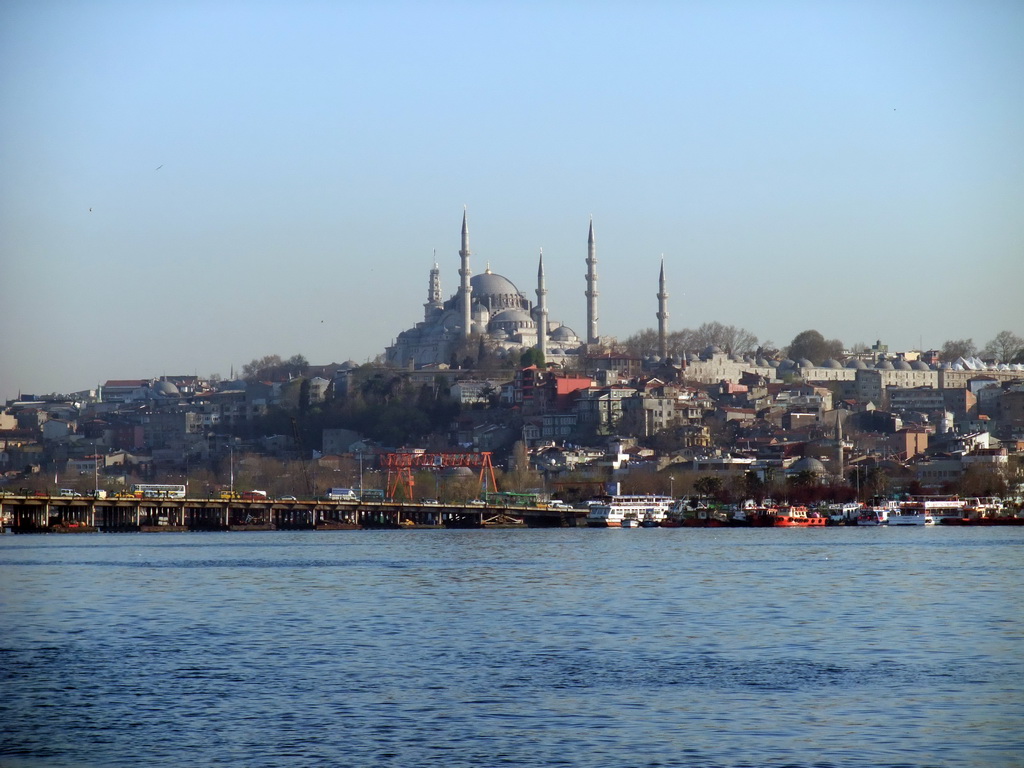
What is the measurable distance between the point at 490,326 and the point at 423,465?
44797mm

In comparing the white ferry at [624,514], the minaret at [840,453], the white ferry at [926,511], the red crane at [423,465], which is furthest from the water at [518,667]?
the minaret at [840,453]

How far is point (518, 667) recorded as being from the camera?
17.5 m

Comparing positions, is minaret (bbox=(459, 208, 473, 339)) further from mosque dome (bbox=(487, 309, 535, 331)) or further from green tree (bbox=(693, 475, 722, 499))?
green tree (bbox=(693, 475, 722, 499))

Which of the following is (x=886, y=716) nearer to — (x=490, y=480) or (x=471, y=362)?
(x=490, y=480)

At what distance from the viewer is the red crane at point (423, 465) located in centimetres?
7975

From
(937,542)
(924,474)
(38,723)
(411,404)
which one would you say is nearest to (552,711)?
(38,723)

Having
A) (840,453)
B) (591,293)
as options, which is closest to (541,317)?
(591,293)

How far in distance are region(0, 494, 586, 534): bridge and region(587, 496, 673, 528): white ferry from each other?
1453 millimetres

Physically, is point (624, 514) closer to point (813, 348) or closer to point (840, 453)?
point (840, 453)

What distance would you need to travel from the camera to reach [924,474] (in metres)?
77.3

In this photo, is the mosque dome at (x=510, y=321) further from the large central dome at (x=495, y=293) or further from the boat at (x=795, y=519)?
the boat at (x=795, y=519)

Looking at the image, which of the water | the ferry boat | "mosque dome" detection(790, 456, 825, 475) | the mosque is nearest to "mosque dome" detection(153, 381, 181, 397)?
the mosque

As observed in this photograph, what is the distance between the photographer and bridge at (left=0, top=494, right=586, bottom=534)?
63.7 metres

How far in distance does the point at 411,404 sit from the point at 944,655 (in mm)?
86915
